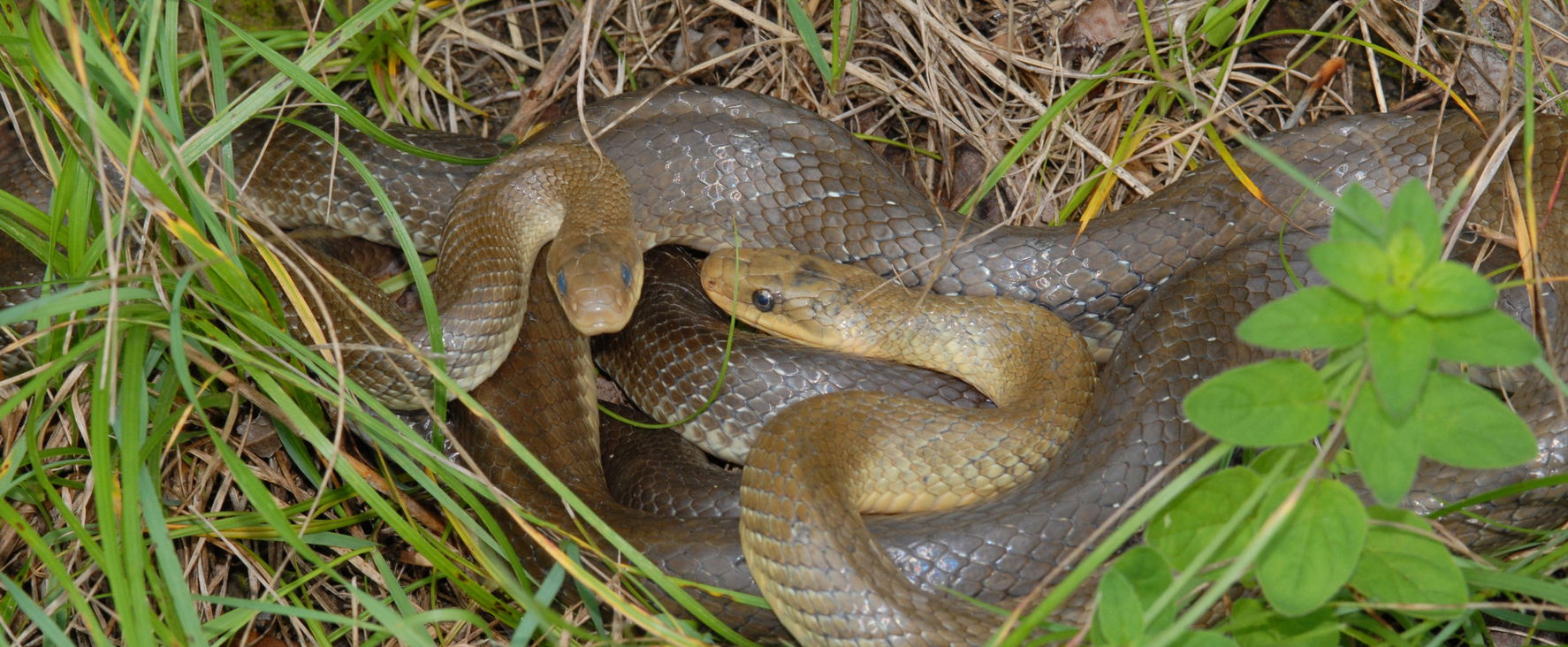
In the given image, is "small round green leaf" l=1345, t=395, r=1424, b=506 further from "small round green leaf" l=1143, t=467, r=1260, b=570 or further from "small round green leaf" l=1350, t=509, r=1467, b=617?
"small round green leaf" l=1350, t=509, r=1467, b=617

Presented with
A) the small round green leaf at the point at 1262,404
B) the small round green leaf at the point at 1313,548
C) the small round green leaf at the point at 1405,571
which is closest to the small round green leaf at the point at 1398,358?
the small round green leaf at the point at 1262,404

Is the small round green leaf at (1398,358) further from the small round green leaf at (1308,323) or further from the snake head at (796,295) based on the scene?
the snake head at (796,295)

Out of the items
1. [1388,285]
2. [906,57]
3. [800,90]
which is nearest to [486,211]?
[800,90]

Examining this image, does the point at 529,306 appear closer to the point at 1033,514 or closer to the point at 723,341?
the point at 723,341

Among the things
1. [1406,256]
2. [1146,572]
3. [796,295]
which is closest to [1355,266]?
[1406,256]

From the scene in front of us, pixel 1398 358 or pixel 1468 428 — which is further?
pixel 1468 428

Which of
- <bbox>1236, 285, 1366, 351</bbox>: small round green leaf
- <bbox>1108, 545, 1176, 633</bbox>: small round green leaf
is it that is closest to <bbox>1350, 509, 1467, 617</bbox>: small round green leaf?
<bbox>1108, 545, 1176, 633</bbox>: small round green leaf

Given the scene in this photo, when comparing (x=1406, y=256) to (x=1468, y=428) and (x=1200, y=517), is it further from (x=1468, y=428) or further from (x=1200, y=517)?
(x=1200, y=517)
